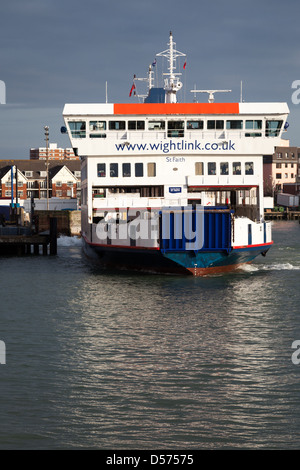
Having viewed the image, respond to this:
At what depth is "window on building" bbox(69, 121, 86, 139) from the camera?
42.5 meters

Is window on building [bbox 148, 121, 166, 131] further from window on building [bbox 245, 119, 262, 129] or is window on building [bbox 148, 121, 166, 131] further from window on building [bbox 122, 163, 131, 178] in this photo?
window on building [bbox 245, 119, 262, 129]

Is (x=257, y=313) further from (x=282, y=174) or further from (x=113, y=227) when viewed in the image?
(x=282, y=174)

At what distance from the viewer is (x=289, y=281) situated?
36.7 metres

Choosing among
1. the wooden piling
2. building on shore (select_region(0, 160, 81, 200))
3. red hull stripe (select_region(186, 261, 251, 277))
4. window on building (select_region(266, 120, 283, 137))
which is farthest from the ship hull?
building on shore (select_region(0, 160, 81, 200))

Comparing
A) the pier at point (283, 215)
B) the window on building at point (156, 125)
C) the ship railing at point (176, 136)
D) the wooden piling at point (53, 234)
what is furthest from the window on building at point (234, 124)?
the pier at point (283, 215)

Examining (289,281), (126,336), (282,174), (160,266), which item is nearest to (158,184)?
(160,266)

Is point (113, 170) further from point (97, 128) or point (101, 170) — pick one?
point (97, 128)

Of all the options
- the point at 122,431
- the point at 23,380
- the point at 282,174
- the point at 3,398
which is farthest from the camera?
the point at 282,174

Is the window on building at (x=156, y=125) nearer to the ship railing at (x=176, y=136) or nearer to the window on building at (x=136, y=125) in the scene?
the ship railing at (x=176, y=136)

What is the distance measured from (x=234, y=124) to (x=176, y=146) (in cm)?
417

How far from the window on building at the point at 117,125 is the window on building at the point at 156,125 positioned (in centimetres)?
171

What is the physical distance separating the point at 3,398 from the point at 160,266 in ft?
70.5

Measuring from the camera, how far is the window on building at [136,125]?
4216 centimetres

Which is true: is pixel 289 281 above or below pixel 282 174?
below
